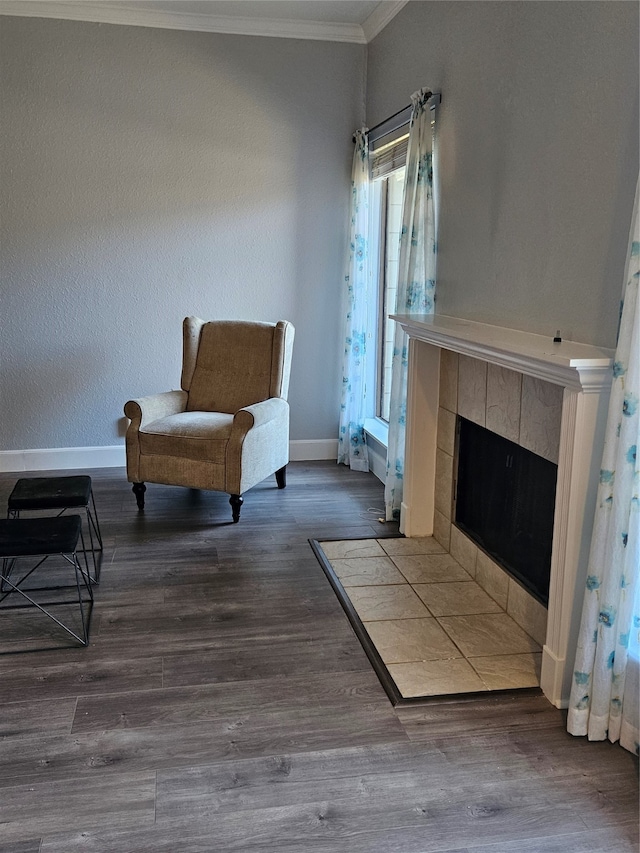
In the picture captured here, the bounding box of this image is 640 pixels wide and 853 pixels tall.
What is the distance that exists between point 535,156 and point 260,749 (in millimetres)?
2162

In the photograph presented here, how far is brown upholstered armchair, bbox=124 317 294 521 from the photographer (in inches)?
159

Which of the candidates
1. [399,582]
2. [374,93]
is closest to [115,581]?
[399,582]

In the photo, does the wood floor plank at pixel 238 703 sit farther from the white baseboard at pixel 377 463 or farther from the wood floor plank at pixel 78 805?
the white baseboard at pixel 377 463

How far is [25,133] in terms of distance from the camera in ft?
15.4

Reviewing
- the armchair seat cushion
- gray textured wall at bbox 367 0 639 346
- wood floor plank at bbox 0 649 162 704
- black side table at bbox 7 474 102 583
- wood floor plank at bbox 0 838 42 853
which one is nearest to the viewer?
wood floor plank at bbox 0 838 42 853

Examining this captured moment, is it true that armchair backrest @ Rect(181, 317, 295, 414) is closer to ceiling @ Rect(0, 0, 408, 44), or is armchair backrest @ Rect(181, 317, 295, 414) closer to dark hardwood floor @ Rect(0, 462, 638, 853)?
dark hardwood floor @ Rect(0, 462, 638, 853)

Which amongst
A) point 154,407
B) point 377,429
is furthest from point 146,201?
point 377,429

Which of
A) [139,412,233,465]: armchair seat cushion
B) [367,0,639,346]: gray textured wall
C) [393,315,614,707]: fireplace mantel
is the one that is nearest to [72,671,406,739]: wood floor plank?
[393,315,614,707]: fireplace mantel

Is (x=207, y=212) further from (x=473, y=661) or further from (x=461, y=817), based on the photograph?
(x=461, y=817)

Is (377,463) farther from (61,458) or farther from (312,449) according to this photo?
(61,458)

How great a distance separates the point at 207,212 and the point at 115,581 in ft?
8.59

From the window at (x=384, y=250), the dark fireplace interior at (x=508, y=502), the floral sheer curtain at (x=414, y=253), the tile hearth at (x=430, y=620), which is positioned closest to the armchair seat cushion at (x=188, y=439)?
the tile hearth at (x=430, y=620)

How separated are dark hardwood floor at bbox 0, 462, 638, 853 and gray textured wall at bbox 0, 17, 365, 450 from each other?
7.09ft

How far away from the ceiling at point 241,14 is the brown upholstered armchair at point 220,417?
1.79 m
